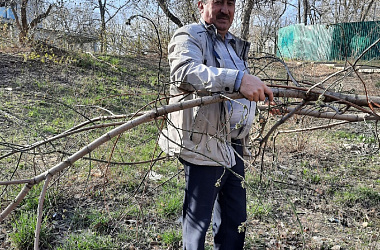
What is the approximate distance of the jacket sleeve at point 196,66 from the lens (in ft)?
5.08

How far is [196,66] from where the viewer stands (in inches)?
63.0

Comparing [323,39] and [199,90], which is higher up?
[323,39]

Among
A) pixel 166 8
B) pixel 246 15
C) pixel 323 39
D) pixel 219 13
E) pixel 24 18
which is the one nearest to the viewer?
pixel 219 13

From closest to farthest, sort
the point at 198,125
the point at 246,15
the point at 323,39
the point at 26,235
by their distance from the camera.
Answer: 1. the point at 198,125
2. the point at 26,235
3. the point at 246,15
4. the point at 323,39

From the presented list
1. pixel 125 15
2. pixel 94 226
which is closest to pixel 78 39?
pixel 125 15

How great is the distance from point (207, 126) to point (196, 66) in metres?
0.42

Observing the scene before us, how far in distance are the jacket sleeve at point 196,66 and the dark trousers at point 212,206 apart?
539mm

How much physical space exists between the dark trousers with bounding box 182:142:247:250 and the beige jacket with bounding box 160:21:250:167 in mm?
112

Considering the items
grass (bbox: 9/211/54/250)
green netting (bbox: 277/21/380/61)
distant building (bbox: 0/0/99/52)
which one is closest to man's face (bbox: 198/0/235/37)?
grass (bbox: 9/211/54/250)

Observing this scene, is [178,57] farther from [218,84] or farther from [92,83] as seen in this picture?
[92,83]

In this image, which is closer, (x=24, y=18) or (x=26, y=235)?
(x=26, y=235)

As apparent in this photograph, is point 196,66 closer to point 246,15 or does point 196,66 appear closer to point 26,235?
point 26,235

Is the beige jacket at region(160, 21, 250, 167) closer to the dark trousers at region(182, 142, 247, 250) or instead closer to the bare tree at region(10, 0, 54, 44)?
the dark trousers at region(182, 142, 247, 250)

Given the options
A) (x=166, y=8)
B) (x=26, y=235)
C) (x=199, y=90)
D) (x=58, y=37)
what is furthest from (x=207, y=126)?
(x=58, y=37)
